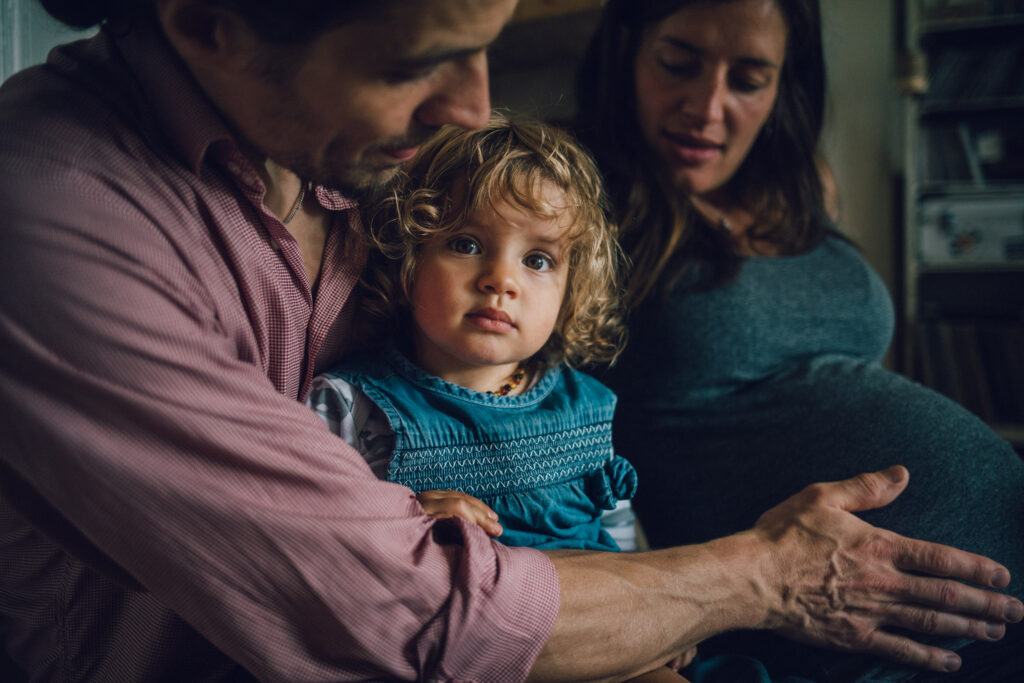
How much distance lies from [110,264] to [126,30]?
0.35m

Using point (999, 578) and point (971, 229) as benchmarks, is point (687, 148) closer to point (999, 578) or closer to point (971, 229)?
point (999, 578)

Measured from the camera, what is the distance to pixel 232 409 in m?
0.68

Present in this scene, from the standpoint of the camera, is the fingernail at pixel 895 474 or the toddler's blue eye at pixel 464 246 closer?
the toddler's blue eye at pixel 464 246

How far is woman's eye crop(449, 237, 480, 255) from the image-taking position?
3.23ft

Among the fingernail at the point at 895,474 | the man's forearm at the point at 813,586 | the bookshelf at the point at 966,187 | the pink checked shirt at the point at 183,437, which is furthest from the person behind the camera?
the bookshelf at the point at 966,187

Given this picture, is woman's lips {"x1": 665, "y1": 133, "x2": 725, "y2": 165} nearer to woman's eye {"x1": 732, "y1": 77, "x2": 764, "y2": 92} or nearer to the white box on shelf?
woman's eye {"x1": 732, "y1": 77, "x2": 764, "y2": 92}

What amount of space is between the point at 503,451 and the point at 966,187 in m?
2.29

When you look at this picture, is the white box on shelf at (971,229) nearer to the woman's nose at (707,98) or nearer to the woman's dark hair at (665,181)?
the woman's dark hair at (665,181)

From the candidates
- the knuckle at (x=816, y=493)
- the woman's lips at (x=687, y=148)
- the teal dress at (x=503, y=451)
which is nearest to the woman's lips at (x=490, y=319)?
the teal dress at (x=503, y=451)

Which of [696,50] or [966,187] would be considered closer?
[696,50]

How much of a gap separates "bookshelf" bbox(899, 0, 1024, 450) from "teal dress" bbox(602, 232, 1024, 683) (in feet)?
4.66

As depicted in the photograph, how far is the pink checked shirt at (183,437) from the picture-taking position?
2.11ft

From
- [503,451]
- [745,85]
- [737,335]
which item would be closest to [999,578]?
[737,335]

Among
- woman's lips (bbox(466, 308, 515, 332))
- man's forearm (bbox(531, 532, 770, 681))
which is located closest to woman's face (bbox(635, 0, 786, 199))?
woman's lips (bbox(466, 308, 515, 332))
